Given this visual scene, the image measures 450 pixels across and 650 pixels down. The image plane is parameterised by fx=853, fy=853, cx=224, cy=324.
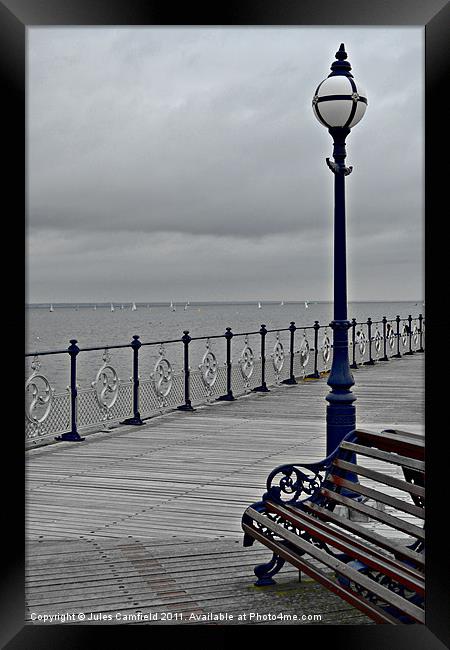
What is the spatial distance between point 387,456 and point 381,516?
1.23ft

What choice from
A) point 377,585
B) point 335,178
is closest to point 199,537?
point 377,585

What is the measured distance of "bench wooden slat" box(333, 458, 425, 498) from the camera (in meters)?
4.19

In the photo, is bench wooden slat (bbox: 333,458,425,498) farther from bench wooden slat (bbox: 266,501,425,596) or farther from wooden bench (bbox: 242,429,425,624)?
bench wooden slat (bbox: 266,501,425,596)

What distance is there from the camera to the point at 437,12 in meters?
3.67

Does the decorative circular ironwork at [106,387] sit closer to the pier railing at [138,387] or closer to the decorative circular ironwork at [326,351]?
the pier railing at [138,387]

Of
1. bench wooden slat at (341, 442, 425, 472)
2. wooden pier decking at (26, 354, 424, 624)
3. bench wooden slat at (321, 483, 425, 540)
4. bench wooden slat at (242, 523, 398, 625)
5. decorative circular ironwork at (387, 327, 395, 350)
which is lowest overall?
wooden pier decking at (26, 354, 424, 624)

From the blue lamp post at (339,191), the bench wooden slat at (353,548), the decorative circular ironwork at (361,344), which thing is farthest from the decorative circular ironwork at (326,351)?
the bench wooden slat at (353,548)

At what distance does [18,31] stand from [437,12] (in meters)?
1.82

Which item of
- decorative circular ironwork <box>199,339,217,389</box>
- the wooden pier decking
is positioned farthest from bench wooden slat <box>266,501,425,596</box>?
decorative circular ironwork <box>199,339,217,389</box>

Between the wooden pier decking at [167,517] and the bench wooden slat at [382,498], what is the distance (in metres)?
0.64

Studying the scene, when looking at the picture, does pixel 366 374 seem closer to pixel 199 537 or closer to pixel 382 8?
pixel 199 537

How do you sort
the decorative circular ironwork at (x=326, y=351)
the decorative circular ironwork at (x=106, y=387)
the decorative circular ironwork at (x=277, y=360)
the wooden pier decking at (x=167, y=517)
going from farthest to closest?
the decorative circular ironwork at (x=326, y=351)
the decorative circular ironwork at (x=277, y=360)
the decorative circular ironwork at (x=106, y=387)
the wooden pier decking at (x=167, y=517)

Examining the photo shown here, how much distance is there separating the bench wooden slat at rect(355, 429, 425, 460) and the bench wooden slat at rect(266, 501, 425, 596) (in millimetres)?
547

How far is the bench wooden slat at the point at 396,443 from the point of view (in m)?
4.43
